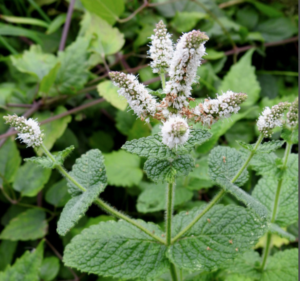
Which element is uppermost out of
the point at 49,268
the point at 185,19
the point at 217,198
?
the point at 185,19

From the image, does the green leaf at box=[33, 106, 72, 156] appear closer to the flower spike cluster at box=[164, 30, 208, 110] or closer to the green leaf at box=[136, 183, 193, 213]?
the green leaf at box=[136, 183, 193, 213]

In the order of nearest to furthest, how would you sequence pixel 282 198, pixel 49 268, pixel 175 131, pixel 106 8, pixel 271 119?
pixel 175 131 → pixel 271 119 → pixel 282 198 → pixel 49 268 → pixel 106 8

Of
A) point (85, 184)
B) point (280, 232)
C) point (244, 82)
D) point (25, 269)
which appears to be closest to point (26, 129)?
point (85, 184)

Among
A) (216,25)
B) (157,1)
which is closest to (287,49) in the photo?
(216,25)

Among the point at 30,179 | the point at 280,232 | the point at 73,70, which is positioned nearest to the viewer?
the point at 280,232

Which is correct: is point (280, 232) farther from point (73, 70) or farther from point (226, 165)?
point (73, 70)

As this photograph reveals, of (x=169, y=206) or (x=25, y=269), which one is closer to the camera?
(x=169, y=206)

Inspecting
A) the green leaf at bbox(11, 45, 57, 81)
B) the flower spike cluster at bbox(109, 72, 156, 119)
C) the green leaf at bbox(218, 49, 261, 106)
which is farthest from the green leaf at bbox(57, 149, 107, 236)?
the green leaf at bbox(218, 49, 261, 106)

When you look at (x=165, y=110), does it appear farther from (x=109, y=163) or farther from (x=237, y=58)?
(x=237, y=58)
